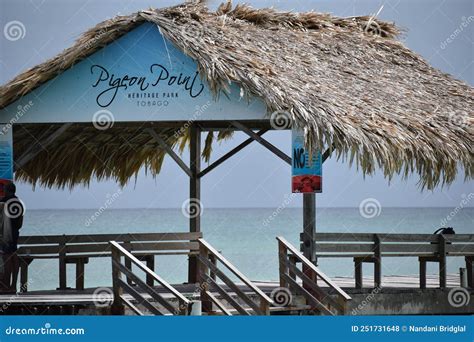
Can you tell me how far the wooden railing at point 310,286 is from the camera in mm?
15078

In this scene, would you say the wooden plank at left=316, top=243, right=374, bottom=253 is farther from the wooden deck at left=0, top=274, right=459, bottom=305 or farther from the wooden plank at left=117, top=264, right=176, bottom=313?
the wooden plank at left=117, top=264, right=176, bottom=313

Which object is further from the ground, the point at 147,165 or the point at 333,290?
the point at 147,165

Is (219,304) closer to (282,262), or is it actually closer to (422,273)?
(282,262)

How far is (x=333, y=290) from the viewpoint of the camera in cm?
1611

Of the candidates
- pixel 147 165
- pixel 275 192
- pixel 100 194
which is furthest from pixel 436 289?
pixel 275 192

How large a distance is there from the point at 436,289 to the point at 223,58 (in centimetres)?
416

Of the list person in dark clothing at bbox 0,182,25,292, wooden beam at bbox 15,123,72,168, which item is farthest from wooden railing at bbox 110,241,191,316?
wooden beam at bbox 15,123,72,168

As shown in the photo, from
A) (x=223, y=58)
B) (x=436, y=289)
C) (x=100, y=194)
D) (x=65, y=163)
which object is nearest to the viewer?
(x=223, y=58)

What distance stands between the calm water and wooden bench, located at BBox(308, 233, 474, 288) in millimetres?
25146

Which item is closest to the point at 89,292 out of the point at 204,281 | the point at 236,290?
the point at 204,281

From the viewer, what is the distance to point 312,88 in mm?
16125

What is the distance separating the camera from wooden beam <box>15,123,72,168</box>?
16.6 m

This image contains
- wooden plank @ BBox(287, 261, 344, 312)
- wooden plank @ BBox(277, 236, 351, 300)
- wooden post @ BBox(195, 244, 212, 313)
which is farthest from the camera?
wooden plank @ BBox(287, 261, 344, 312)
